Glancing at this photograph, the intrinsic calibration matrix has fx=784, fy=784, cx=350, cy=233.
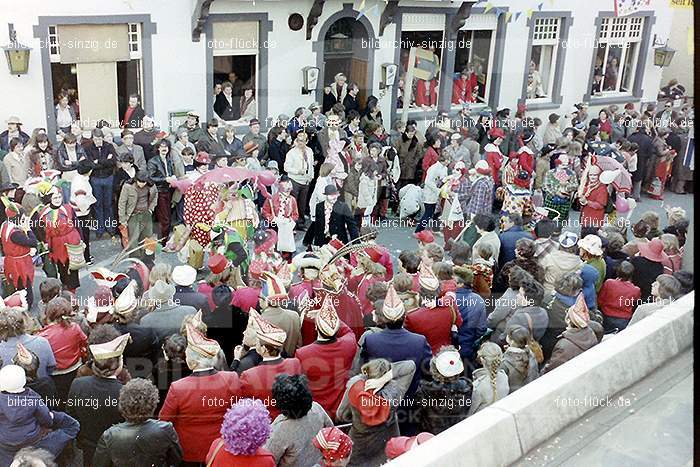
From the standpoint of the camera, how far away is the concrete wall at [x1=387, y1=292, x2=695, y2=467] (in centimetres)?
319

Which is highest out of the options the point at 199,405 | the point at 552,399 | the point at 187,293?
the point at 552,399

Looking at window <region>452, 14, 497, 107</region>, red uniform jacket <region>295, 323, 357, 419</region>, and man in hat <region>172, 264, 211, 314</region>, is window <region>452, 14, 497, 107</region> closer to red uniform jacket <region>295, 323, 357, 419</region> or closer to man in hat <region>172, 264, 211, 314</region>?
man in hat <region>172, 264, 211, 314</region>

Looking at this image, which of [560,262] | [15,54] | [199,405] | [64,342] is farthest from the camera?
[15,54]

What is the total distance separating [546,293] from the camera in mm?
7031

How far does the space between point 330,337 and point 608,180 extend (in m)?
6.40

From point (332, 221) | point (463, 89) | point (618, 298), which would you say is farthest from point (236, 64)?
point (618, 298)

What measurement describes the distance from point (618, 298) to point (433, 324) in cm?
209

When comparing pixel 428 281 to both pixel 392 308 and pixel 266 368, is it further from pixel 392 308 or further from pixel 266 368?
pixel 266 368

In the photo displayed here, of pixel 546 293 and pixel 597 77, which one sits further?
pixel 597 77

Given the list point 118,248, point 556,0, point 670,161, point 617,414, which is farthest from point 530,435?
point 556,0

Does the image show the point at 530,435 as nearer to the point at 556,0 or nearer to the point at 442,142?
the point at 442,142

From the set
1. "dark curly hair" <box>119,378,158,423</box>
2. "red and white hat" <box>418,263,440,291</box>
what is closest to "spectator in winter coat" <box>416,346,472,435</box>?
"red and white hat" <box>418,263,440,291</box>

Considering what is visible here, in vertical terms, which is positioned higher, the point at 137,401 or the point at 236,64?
the point at 236,64

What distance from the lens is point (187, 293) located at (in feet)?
21.0
